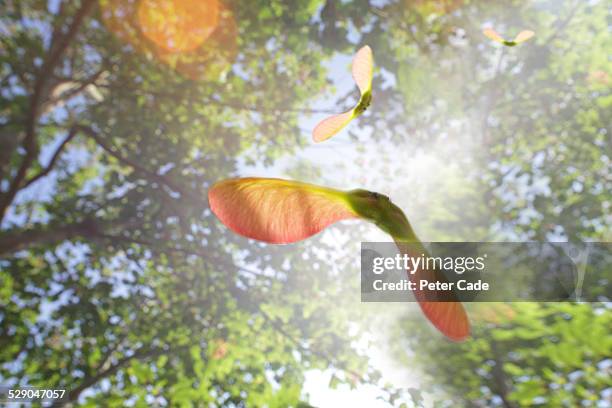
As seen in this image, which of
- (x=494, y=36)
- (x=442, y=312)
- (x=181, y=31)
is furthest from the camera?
(x=181, y=31)

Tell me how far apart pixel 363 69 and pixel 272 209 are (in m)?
0.14

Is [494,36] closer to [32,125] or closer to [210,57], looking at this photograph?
[210,57]

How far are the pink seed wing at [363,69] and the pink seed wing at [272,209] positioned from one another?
95mm

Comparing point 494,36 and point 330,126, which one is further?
point 494,36

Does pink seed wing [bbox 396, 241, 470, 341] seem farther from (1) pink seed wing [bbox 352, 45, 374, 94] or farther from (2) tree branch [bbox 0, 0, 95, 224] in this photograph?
(2) tree branch [bbox 0, 0, 95, 224]

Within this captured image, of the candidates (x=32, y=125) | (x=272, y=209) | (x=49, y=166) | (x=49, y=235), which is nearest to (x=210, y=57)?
(x=32, y=125)

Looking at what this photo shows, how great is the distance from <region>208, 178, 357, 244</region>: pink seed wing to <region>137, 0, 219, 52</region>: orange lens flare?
344 cm

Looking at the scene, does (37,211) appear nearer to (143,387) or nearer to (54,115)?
(54,115)

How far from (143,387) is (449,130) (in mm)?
4260

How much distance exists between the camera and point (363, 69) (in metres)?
0.32

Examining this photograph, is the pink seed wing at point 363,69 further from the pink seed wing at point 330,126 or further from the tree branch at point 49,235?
the tree branch at point 49,235

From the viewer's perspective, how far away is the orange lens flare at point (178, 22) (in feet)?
11.0

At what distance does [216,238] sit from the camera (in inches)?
152

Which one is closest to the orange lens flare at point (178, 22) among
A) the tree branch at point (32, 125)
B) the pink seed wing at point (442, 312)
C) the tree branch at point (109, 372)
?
the tree branch at point (32, 125)
